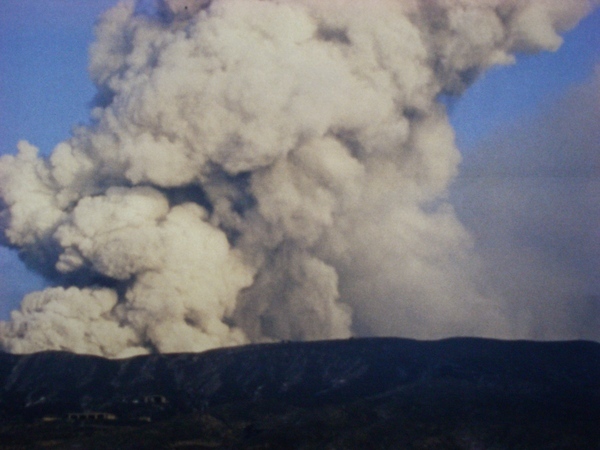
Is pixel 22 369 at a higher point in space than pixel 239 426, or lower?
higher

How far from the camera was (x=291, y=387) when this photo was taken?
48.4m

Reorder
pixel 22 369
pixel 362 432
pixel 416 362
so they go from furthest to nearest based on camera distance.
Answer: pixel 416 362 → pixel 22 369 → pixel 362 432

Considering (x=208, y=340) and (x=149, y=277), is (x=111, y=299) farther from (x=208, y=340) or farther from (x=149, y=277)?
(x=208, y=340)

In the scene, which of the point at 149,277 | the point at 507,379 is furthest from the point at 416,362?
the point at 149,277

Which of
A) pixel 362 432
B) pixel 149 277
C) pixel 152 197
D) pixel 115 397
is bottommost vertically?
pixel 362 432

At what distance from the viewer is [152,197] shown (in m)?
52.4

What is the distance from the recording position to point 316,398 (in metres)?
46.1

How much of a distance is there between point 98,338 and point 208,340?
726 cm

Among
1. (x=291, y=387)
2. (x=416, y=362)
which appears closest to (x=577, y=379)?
(x=416, y=362)

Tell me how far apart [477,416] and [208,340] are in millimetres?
19094

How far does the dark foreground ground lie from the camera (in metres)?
38.8

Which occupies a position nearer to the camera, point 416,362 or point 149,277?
point 149,277

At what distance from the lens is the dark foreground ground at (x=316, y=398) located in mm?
38781

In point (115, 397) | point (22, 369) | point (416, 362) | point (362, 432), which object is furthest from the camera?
point (416, 362)
